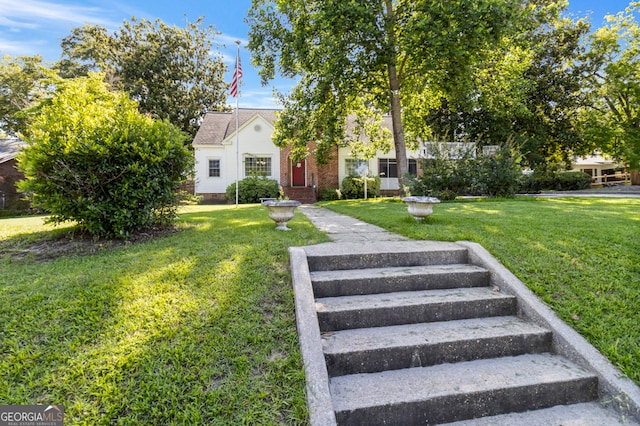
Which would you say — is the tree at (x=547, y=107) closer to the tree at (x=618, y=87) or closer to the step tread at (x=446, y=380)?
the tree at (x=618, y=87)

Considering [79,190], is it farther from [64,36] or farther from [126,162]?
[64,36]

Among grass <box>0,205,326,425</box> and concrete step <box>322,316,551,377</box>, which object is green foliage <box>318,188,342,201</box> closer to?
grass <box>0,205,326,425</box>

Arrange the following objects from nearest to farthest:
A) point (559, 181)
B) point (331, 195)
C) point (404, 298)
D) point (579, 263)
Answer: point (404, 298) → point (579, 263) → point (331, 195) → point (559, 181)

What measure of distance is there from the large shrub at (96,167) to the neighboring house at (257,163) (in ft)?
45.6

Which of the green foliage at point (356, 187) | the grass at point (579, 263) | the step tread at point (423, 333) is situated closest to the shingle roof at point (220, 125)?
the green foliage at point (356, 187)

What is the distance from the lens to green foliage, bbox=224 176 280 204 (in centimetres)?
1817

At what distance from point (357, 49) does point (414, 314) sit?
479 inches

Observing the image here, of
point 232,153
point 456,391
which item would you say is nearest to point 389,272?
point 456,391

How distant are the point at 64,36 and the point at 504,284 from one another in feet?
124

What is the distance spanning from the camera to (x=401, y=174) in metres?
14.4

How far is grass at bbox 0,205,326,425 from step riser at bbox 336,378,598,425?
497 millimetres

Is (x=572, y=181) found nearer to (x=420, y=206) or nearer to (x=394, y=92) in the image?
(x=394, y=92)

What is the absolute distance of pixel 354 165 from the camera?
70.9 feet

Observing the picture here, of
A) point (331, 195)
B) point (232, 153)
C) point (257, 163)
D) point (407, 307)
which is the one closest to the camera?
point (407, 307)
